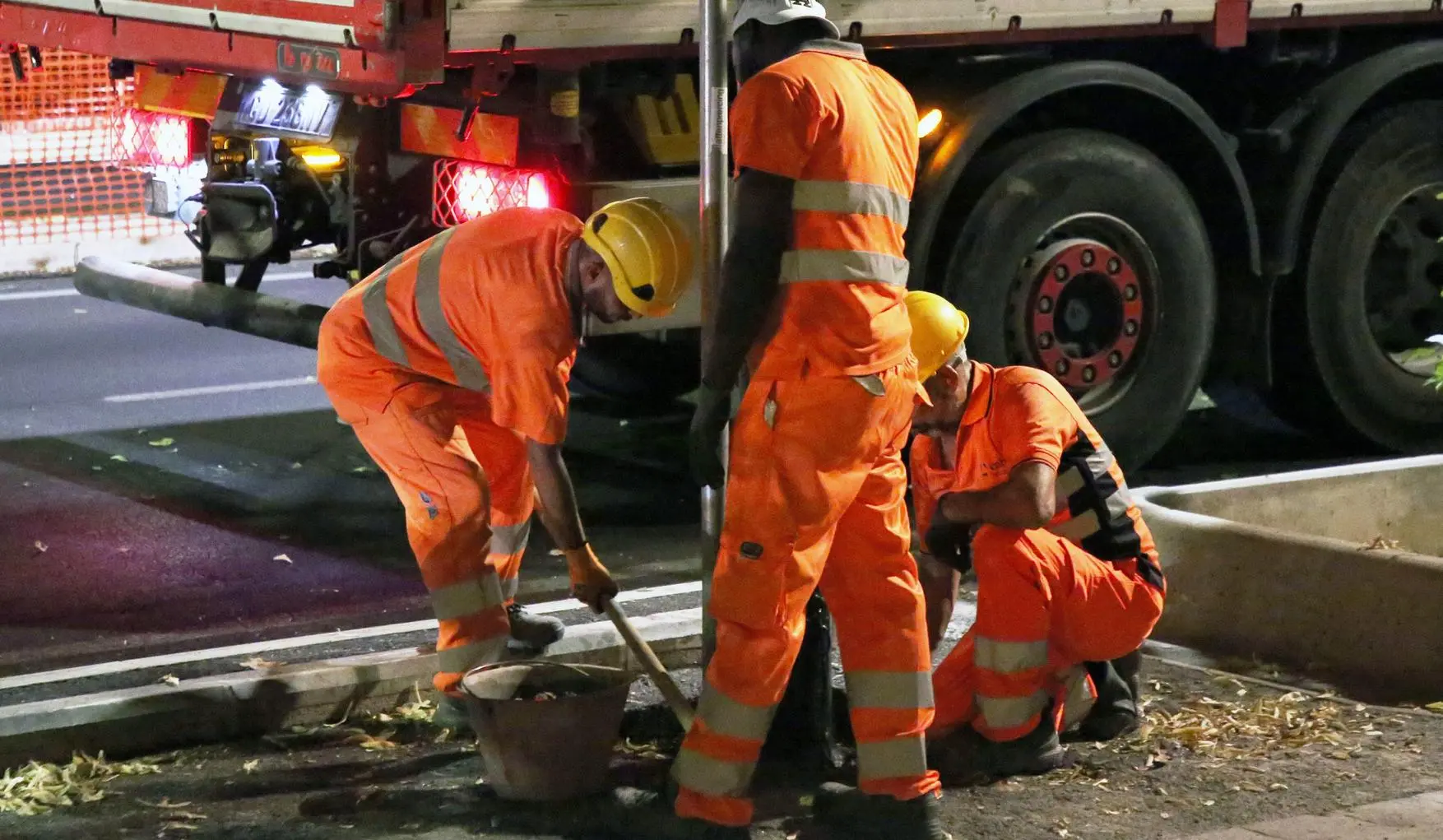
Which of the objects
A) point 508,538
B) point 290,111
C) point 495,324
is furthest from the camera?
point 290,111

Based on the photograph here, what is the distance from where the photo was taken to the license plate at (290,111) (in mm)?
7125

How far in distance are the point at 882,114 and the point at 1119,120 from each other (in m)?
3.64

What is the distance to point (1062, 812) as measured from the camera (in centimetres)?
491

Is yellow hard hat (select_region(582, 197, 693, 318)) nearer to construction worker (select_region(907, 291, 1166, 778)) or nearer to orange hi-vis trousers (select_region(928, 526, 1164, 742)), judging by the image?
construction worker (select_region(907, 291, 1166, 778))

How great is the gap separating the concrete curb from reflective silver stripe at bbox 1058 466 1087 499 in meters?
1.27

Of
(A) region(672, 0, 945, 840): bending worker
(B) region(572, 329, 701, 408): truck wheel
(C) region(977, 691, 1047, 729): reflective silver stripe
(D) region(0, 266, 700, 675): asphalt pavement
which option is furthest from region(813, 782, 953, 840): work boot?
(B) region(572, 329, 701, 408): truck wheel

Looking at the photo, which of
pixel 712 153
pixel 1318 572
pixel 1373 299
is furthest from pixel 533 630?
pixel 1373 299

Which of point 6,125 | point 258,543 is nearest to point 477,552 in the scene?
point 258,543

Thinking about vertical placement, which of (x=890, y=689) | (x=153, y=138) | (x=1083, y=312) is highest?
(x=153, y=138)

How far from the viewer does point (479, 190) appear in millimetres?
6930

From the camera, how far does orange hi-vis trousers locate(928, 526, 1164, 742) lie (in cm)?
514

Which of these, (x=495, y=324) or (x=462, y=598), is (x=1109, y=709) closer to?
(x=462, y=598)

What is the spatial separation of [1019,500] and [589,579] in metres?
1.02

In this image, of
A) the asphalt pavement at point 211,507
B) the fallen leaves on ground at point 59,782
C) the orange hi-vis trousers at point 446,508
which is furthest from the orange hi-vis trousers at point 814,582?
the asphalt pavement at point 211,507
